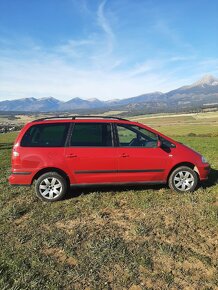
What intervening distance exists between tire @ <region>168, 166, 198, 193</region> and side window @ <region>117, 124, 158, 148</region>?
99 centimetres

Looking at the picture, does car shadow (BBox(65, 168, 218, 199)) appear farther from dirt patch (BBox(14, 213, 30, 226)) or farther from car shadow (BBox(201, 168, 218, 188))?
dirt patch (BBox(14, 213, 30, 226))

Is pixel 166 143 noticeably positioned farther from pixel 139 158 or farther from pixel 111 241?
pixel 111 241

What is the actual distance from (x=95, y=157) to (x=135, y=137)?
126 centimetres

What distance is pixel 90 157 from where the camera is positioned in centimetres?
768

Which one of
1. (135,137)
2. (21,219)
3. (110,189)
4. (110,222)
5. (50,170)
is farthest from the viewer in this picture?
(110,189)

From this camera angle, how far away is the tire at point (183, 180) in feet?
26.6

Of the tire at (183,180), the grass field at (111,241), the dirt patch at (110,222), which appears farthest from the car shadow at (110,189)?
the dirt patch at (110,222)

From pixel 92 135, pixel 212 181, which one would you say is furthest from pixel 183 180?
pixel 92 135

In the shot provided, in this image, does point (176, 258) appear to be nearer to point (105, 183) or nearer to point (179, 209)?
point (179, 209)

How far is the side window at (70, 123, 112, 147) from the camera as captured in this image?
308 inches

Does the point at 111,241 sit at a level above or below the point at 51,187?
below

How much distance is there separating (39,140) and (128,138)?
2344mm

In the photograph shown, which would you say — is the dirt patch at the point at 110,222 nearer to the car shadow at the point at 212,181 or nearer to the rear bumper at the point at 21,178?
the rear bumper at the point at 21,178

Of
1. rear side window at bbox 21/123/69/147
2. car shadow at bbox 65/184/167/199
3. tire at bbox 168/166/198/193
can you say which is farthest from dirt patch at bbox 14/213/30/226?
tire at bbox 168/166/198/193
